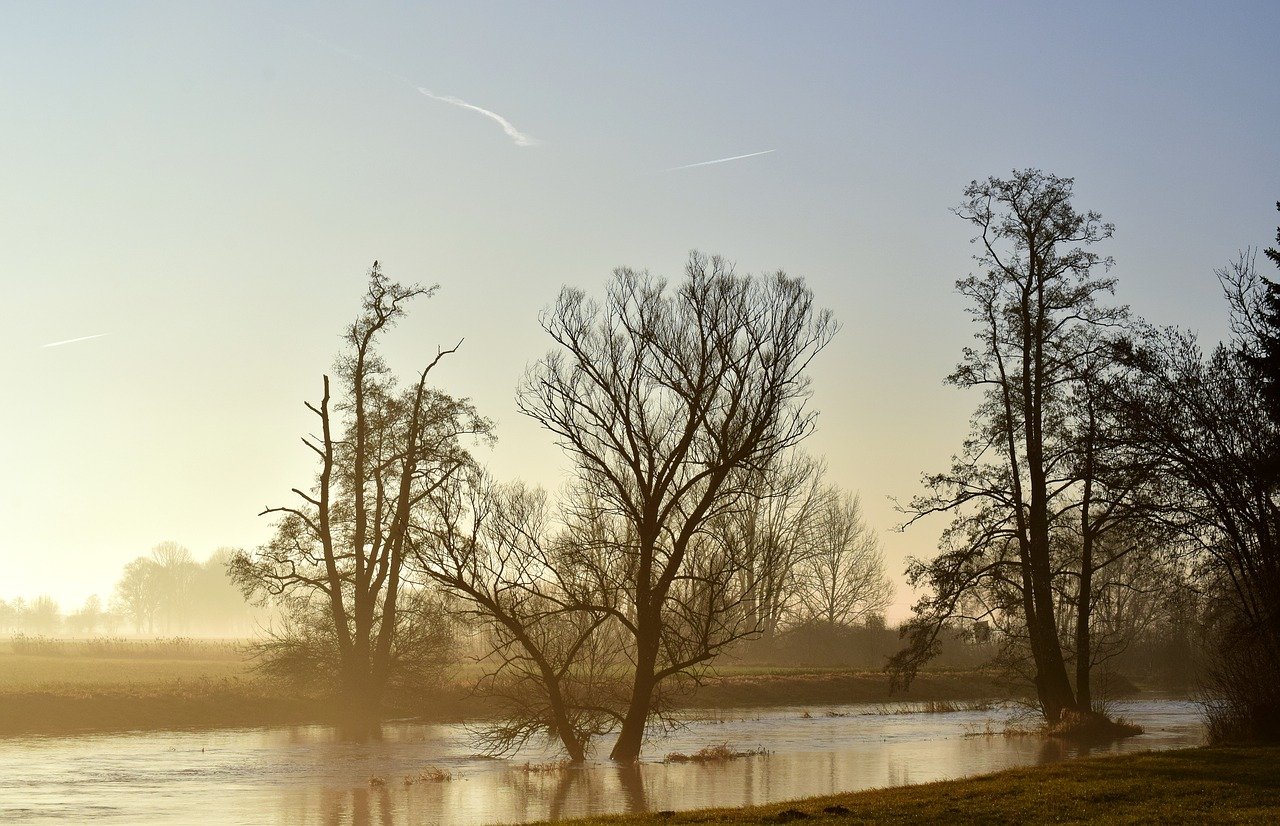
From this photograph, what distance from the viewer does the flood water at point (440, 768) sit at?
21.0 metres

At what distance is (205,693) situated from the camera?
43.6 metres

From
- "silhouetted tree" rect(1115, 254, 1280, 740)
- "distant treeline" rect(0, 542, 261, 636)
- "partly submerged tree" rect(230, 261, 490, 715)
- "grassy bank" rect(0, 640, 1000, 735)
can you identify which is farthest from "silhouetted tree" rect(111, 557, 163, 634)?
"silhouetted tree" rect(1115, 254, 1280, 740)

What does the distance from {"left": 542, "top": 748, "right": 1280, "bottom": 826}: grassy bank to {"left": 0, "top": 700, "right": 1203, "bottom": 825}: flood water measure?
12.5 ft

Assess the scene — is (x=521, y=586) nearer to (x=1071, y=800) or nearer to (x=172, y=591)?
(x=1071, y=800)

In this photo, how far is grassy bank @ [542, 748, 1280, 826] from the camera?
15219mm

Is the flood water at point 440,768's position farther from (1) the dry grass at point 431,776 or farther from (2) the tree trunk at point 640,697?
(2) the tree trunk at point 640,697

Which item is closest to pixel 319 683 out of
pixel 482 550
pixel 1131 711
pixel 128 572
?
pixel 482 550

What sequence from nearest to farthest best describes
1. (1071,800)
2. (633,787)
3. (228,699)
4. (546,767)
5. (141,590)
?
(1071,800)
(633,787)
(546,767)
(228,699)
(141,590)

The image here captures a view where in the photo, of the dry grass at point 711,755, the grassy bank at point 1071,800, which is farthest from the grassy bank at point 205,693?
the grassy bank at point 1071,800

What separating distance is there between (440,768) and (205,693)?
18680 mm

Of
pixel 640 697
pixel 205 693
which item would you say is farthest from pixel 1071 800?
pixel 205 693

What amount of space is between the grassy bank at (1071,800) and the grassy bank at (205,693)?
27889 mm

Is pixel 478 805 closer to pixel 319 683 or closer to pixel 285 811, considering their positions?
pixel 285 811

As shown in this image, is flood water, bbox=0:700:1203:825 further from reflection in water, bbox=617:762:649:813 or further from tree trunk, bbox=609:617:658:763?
tree trunk, bbox=609:617:658:763
